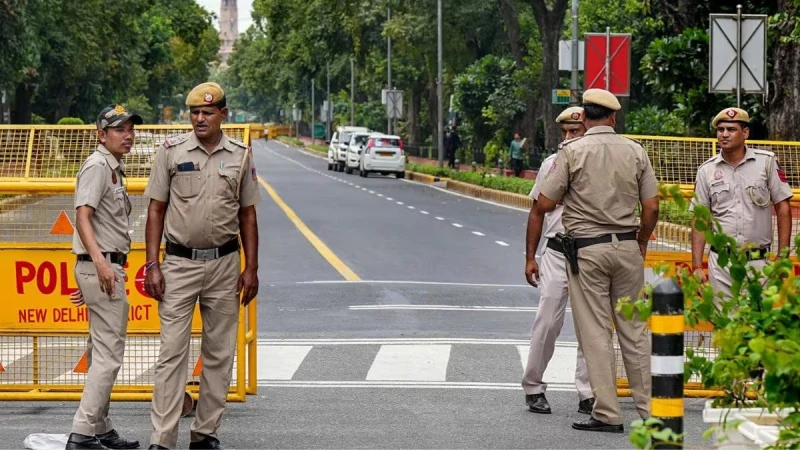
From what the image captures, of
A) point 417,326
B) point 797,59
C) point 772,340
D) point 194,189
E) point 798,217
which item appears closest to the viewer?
point 772,340

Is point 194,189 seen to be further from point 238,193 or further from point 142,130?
point 142,130

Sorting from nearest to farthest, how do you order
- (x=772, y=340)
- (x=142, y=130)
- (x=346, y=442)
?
1. (x=772, y=340)
2. (x=346, y=442)
3. (x=142, y=130)

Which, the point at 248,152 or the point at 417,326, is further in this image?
the point at 417,326

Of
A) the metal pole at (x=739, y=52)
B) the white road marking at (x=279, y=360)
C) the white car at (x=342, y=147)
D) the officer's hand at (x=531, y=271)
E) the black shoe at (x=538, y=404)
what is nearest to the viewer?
the officer's hand at (x=531, y=271)

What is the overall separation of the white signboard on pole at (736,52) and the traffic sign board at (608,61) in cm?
1207

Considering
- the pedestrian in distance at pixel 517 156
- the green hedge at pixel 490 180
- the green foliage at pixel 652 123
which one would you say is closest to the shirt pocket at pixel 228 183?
the green foliage at pixel 652 123

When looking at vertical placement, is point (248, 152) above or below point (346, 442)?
above

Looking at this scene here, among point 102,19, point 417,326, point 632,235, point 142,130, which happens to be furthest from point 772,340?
point 102,19

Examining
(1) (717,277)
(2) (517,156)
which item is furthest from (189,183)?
(2) (517,156)

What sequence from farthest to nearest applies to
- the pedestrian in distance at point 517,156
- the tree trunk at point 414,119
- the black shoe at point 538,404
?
the tree trunk at point 414,119 < the pedestrian in distance at point 517,156 < the black shoe at point 538,404

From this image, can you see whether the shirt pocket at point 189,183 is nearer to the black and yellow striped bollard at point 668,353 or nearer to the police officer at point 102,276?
the police officer at point 102,276

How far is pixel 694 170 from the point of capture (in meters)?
11.0

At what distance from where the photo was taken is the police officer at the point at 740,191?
9.66 metres

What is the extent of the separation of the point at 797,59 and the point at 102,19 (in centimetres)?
3073
